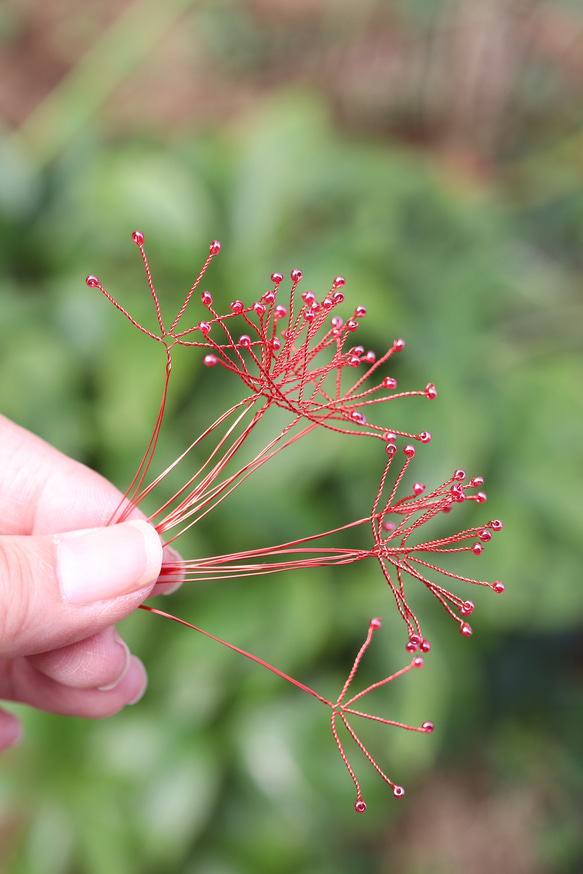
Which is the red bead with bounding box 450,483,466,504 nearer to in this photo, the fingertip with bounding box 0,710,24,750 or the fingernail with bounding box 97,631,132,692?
the fingernail with bounding box 97,631,132,692

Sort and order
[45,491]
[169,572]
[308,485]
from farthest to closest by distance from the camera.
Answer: [308,485], [45,491], [169,572]

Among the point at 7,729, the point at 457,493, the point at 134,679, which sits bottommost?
the point at 7,729

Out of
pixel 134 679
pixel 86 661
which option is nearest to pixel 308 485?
pixel 134 679

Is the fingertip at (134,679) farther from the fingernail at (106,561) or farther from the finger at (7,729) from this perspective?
the fingernail at (106,561)

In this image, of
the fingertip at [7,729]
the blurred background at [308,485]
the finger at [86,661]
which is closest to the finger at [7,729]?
the fingertip at [7,729]

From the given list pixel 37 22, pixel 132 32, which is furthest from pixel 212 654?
pixel 37 22

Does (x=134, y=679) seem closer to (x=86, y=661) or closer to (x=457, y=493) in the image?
(x=86, y=661)

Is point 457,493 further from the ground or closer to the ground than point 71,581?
further from the ground

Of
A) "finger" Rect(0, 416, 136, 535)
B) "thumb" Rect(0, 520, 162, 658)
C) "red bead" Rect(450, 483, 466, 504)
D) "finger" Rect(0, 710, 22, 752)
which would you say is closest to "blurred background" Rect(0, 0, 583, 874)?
"finger" Rect(0, 710, 22, 752)
